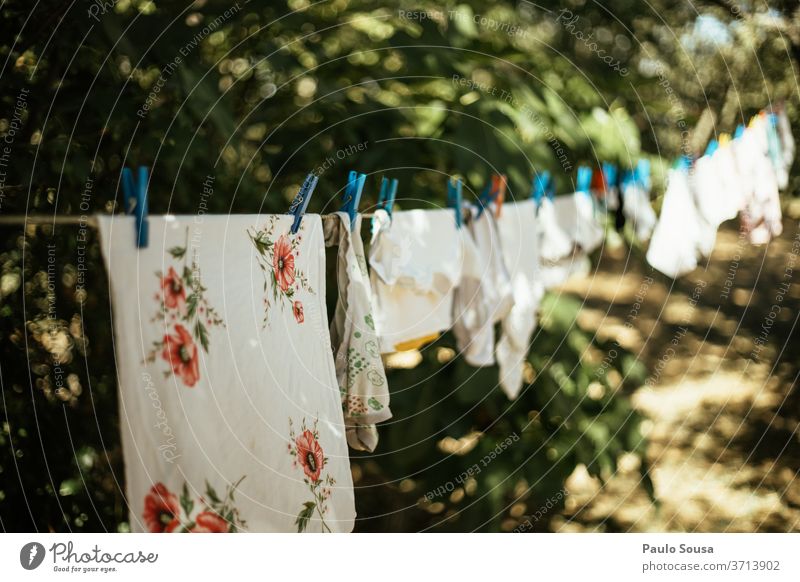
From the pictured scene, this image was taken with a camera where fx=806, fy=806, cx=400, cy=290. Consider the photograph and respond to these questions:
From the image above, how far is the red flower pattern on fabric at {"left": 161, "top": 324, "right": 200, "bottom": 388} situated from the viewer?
0.74 meters

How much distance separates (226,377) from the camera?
792 mm

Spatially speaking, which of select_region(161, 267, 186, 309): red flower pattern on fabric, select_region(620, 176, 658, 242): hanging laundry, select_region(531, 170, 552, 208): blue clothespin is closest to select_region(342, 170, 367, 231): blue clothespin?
select_region(161, 267, 186, 309): red flower pattern on fabric

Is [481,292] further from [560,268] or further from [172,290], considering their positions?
[172,290]

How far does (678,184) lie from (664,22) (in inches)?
28.7

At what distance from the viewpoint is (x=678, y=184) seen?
146cm

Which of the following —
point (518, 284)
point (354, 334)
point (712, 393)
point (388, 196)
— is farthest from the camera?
point (712, 393)

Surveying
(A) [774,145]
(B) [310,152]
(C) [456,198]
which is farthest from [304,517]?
(A) [774,145]

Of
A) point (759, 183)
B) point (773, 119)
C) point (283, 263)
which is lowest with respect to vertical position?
point (283, 263)

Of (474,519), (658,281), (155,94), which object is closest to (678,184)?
(474,519)

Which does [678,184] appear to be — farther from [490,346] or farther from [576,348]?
[490,346]

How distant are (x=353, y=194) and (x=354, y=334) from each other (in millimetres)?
159

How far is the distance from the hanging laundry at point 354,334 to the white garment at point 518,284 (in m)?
0.40

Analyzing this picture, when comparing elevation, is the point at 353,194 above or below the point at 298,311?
above

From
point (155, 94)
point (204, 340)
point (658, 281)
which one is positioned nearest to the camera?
point (204, 340)
